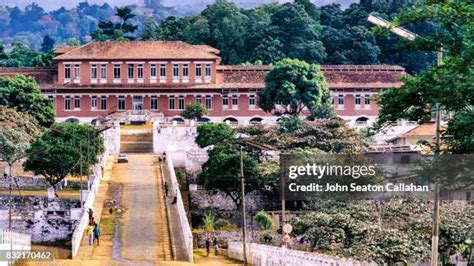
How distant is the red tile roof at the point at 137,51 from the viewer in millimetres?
97125

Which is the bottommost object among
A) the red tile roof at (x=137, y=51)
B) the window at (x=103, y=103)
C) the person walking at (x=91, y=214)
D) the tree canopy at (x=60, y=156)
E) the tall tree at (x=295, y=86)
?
the person walking at (x=91, y=214)

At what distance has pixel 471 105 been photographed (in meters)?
33.6

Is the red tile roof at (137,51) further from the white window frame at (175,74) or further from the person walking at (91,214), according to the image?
the person walking at (91,214)

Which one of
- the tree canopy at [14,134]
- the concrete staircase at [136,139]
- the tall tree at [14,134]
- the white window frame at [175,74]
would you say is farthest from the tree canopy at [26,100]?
the white window frame at [175,74]

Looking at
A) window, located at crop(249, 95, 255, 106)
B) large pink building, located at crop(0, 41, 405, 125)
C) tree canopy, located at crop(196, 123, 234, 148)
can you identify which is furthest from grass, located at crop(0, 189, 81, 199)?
window, located at crop(249, 95, 255, 106)

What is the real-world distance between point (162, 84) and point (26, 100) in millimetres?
11916

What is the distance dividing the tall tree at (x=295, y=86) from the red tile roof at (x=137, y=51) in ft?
21.5

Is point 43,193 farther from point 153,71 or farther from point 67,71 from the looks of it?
point 153,71

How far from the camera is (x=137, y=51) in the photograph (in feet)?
321

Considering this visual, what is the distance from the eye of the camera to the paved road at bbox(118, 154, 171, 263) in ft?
164

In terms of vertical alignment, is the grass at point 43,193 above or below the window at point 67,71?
below

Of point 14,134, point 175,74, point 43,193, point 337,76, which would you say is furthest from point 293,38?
point 43,193

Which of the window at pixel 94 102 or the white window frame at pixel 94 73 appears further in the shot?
the white window frame at pixel 94 73

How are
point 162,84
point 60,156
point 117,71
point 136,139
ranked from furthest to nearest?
point 117,71 < point 162,84 < point 136,139 < point 60,156
